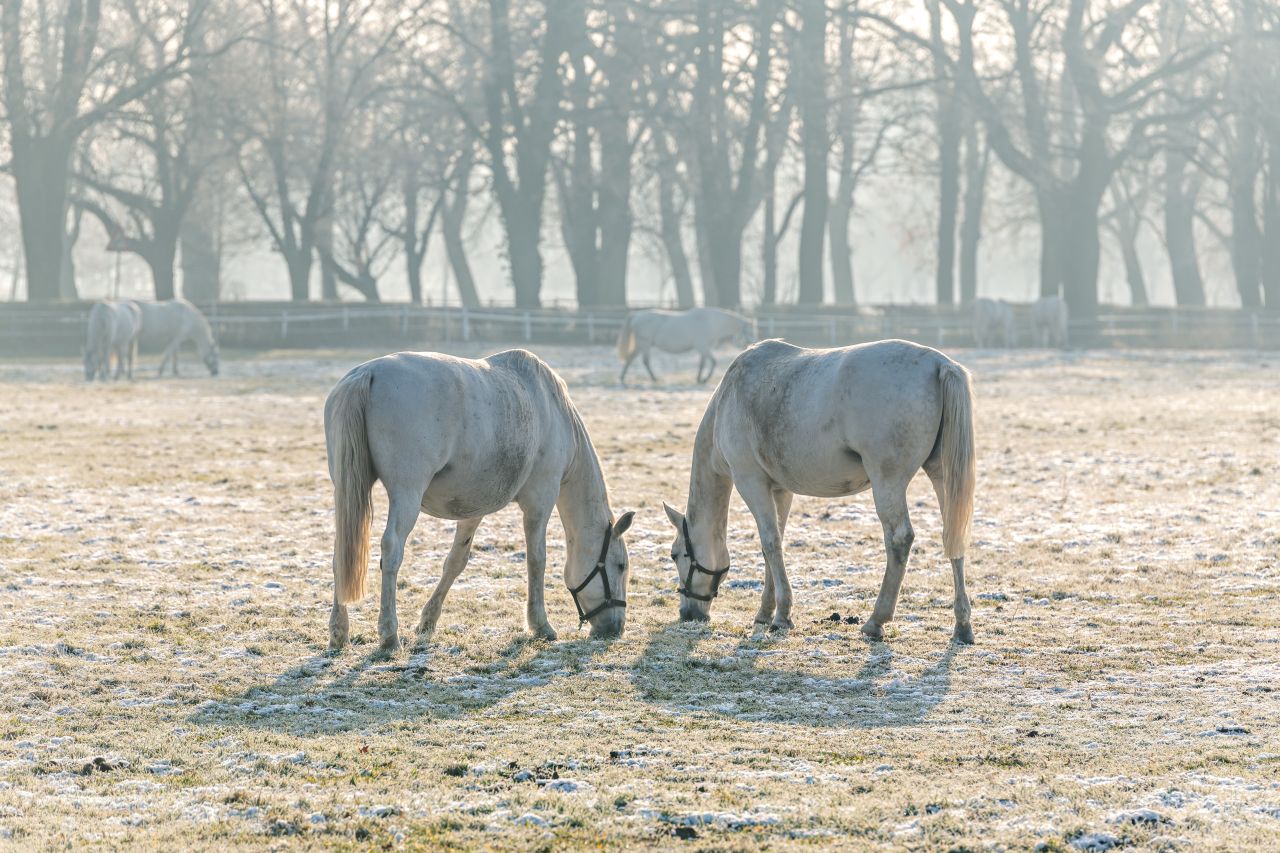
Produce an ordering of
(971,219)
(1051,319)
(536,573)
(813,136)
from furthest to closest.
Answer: (971,219) < (813,136) < (1051,319) < (536,573)

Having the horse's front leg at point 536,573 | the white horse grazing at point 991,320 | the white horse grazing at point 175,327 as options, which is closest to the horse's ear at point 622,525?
the horse's front leg at point 536,573

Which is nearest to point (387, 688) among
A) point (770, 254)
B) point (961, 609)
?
point (961, 609)

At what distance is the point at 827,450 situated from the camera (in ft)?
27.2

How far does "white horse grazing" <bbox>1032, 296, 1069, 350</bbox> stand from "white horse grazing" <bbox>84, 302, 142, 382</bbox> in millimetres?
23405

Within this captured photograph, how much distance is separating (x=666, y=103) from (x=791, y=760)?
3658 cm

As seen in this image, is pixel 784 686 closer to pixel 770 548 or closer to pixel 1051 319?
pixel 770 548

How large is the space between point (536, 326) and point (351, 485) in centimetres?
3336

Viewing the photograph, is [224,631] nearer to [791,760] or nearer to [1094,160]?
[791,760]

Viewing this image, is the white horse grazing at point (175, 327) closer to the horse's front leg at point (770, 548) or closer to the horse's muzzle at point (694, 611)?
the horse's muzzle at point (694, 611)

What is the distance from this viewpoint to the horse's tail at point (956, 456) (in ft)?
26.0

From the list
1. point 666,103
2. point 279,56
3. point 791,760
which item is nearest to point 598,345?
point 666,103

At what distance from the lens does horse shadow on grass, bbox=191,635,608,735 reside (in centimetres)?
630

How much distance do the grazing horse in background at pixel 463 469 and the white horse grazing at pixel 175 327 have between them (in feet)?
76.4

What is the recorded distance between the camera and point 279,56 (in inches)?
1706
